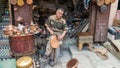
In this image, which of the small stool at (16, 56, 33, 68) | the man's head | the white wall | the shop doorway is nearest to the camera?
the small stool at (16, 56, 33, 68)

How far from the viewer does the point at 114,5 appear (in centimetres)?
643

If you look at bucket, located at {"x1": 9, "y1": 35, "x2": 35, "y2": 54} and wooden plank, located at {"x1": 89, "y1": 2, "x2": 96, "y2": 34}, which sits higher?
wooden plank, located at {"x1": 89, "y1": 2, "x2": 96, "y2": 34}

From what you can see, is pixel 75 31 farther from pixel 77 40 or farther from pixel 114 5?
pixel 114 5

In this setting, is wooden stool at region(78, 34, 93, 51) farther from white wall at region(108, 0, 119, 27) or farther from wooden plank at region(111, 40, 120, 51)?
white wall at region(108, 0, 119, 27)

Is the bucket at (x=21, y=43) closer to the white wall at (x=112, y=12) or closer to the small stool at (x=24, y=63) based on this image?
the small stool at (x=24, y=63)

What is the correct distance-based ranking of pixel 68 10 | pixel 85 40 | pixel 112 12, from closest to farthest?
1. pixel 85 40
2. pixel 112 12
3. pixel 68 10

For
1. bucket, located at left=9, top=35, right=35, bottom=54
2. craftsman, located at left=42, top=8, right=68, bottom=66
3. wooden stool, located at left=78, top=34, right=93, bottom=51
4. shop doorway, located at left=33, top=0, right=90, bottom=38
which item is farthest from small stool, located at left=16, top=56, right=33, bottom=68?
shop doorway, located at left=33, top=0, right=90, bottom=38

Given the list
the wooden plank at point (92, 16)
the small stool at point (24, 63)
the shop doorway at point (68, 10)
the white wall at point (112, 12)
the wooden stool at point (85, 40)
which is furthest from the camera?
the shop doorway at point (68, 10)

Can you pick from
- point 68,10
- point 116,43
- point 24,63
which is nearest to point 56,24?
point 24,63

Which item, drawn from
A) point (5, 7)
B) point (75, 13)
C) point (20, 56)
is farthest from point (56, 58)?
point (5, 7)

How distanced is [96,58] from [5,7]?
15.0 feet

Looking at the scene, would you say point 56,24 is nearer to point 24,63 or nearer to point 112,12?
point 24,63

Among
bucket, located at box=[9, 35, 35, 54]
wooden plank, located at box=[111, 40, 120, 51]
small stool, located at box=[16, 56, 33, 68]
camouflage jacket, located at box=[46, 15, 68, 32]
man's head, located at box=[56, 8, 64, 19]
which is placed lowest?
small stool, located at box=[16, 56, 33, 68]

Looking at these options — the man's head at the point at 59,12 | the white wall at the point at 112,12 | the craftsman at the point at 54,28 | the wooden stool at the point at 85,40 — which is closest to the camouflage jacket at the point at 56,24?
the craftsman at the point at 54,28
